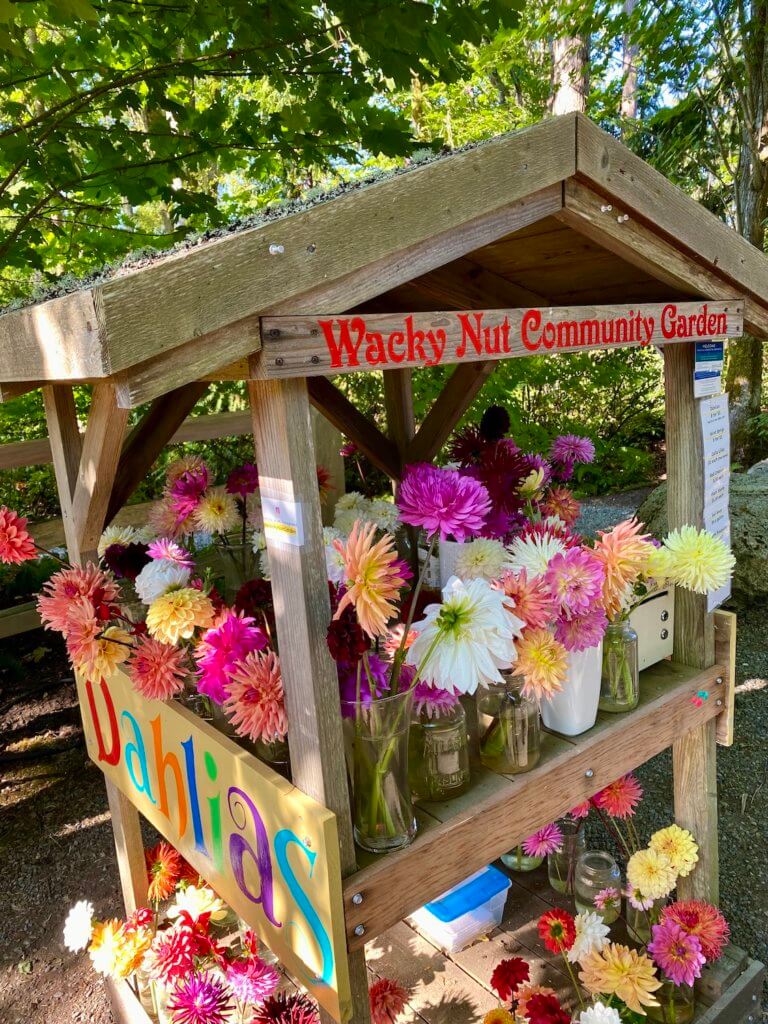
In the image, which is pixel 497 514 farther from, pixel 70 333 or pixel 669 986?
pixel 669 986

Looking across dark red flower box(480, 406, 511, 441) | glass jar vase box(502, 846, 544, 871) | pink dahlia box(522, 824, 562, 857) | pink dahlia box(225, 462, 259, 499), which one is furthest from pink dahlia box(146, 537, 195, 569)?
glass jar vase box(502, 846, 544, 871)

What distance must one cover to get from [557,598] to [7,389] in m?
1.13

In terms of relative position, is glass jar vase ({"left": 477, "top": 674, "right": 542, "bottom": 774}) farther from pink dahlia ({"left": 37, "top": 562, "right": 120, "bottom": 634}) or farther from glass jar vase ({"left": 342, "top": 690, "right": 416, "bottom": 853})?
pink dahlia ({"left": 37, "top": 562, "right": 120, "bottom": 634})

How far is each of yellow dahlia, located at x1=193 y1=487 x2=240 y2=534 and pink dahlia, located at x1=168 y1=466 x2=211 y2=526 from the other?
2cm

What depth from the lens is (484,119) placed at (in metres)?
7.12

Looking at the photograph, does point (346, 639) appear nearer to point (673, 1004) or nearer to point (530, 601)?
point (530, 601)

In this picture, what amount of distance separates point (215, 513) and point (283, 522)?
72 cm

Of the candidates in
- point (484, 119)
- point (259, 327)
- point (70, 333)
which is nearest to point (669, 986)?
point (259, 327)

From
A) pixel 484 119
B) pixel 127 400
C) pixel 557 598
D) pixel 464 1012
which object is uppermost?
pixel 484 119

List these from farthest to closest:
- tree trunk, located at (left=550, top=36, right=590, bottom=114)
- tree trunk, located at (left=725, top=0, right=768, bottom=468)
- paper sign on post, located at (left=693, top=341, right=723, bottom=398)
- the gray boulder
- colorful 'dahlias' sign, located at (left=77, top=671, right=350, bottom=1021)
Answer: tree trunk, located at (left=550, top=36, right=590, bottom=114) < tree trunk, located at (left=725, top=0, right=768, bottom=468) < the gray boulder < paper sign on post, located at (left=693, top=341, right=723, bottom=398) < colorful 'dahlias' sign, located at (left=77, top=671, right=350, bottom=1021)

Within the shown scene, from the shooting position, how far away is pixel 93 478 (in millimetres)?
1316

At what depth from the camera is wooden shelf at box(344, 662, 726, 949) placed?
1112mm

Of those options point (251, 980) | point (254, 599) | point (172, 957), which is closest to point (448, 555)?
point (254, 599)

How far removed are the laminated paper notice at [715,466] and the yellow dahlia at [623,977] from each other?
80 cm
